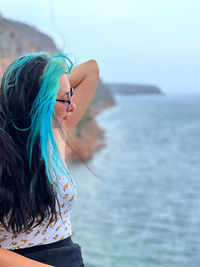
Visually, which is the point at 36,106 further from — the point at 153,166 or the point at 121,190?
the point at 153,166

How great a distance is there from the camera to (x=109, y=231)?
36000mm

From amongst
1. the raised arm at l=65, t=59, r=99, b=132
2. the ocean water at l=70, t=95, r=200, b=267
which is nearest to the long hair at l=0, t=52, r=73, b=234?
the raised arm at l=65, t=59, r=99, b=132

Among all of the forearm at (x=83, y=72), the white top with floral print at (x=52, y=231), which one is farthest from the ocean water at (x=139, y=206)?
the white top with floral print at (x=52, y=231)

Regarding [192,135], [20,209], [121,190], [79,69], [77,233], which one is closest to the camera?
Answer: [20,209]

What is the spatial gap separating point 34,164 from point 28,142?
0.06 metres

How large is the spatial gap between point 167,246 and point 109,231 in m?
4.87

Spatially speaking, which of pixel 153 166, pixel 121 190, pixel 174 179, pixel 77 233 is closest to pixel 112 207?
pixel 121 190

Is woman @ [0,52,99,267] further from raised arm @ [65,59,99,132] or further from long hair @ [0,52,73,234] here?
raised arm @ [65,59,99,132]

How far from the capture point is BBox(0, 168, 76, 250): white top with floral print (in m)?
1.16

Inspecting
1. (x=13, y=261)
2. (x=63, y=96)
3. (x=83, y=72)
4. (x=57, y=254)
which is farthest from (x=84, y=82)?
(x=13, y=261)

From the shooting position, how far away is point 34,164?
1.12 meters

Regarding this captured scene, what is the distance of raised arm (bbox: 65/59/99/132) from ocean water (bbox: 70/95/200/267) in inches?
851

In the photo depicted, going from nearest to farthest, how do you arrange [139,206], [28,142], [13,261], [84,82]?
[13,261]
[28,142]
[84,82]
[139,206]

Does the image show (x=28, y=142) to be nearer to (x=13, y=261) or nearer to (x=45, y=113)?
(x=45, y=113)
